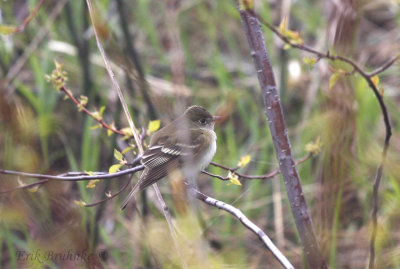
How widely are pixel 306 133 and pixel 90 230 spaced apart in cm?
193

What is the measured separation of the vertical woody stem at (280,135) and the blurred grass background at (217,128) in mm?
85

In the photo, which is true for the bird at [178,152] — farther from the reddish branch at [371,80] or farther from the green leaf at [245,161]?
the reddish branch at [371,80]

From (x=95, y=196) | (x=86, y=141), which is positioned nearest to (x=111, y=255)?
(x=95, y=196)

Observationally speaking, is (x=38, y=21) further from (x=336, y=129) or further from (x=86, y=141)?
(x=336, y=129)

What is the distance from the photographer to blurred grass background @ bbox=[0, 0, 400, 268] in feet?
7.92

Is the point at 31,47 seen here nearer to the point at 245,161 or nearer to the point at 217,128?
the point at 217,128

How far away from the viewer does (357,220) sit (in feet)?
13.5

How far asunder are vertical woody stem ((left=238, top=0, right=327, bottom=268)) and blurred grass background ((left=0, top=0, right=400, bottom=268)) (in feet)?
0.28

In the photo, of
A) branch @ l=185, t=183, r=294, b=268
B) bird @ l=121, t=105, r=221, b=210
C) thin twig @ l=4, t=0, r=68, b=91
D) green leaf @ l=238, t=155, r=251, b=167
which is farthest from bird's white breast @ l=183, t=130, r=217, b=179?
thin twig @ l=4, t=0, r=68, b=91

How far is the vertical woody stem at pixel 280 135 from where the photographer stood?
6.09ft

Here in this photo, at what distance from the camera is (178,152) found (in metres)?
3.22

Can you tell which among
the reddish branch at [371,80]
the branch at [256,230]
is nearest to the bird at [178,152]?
the branch at [256,230]

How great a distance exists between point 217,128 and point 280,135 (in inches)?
102

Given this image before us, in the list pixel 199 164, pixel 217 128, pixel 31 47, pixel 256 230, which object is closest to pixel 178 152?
pixel 199 164
